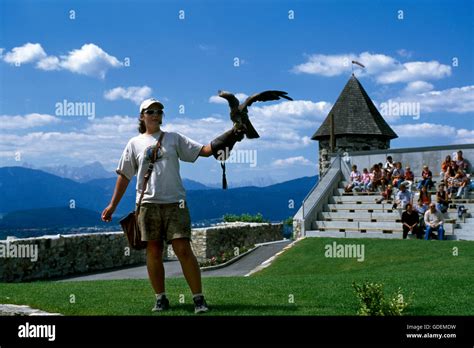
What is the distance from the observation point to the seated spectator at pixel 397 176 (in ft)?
75.5

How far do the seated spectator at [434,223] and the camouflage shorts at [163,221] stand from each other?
13.8 metres

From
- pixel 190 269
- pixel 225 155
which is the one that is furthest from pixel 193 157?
pixel 190 269

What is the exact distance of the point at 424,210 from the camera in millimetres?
19594

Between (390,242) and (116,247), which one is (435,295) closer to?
(390,242)

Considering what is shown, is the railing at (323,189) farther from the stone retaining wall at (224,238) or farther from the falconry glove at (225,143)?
the falconry glove at (225,143)

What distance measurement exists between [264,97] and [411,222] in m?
14.8

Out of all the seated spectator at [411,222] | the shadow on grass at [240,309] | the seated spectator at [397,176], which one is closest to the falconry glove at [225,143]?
the shadow on grass at [240,309]

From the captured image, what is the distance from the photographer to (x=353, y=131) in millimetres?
44562

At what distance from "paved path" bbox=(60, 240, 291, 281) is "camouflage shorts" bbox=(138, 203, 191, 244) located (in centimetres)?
1160

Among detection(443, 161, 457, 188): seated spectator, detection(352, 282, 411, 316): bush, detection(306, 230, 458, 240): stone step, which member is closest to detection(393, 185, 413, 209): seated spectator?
detection(306, 230, 458, 240): stone step

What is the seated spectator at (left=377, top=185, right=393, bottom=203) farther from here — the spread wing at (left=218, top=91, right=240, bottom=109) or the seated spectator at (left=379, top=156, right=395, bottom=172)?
the spread wing at (left=218, top=91, right=240, bottom=109)

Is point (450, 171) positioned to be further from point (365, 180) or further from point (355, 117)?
point (355, 117)

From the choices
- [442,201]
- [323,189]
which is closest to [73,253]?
[323,189]

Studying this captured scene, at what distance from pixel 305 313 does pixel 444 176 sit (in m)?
16.7
